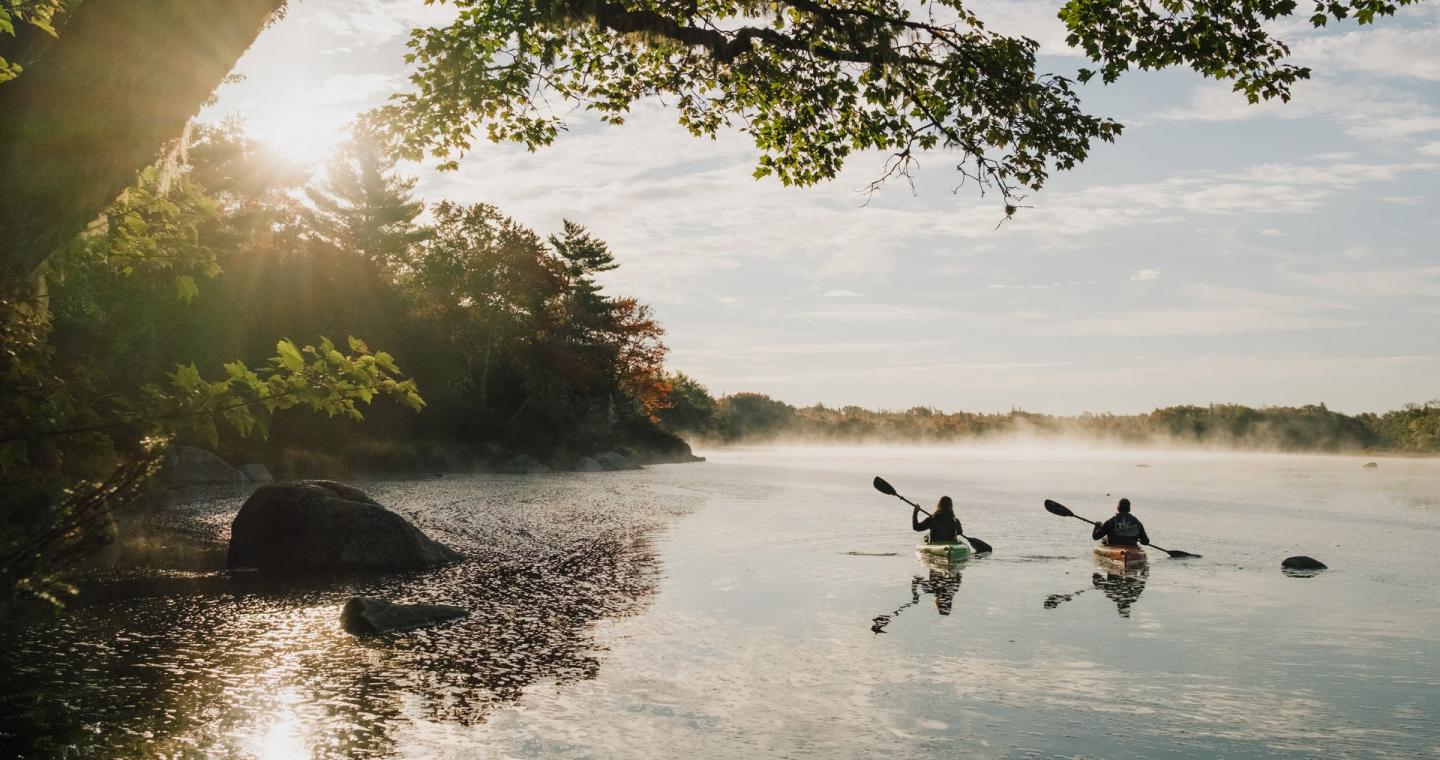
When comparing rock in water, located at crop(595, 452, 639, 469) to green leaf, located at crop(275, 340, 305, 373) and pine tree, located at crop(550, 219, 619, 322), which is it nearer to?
pine tree, located at crop(550, 219, 619, 322)

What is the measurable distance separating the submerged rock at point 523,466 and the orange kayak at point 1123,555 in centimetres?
3660

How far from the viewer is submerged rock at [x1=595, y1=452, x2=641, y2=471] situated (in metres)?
60.6

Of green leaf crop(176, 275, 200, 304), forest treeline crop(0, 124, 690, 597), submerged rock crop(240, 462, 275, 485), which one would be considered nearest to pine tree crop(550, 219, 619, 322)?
forest treeline crop(0, 124, 690, 597)

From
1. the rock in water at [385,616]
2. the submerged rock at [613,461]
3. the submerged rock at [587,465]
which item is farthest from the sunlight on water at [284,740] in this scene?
the submerged rock at [613,461]

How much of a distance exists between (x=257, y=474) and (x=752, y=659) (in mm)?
29429

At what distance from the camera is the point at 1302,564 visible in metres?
19.9

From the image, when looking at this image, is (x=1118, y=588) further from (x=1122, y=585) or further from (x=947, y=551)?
(x=947, y=551)

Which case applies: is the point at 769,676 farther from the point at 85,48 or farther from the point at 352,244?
the point at 352,244

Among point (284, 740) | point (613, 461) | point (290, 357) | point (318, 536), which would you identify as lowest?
point (613, 461)

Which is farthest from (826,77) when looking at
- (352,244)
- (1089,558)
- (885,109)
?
(352,244)

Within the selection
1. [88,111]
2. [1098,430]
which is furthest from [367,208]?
[1098,430]

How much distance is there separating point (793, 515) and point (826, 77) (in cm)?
1941

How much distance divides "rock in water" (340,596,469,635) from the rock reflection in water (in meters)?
0.26

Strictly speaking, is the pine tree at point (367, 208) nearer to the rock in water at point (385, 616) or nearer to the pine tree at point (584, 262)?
the pine tree at point (584, 262)
